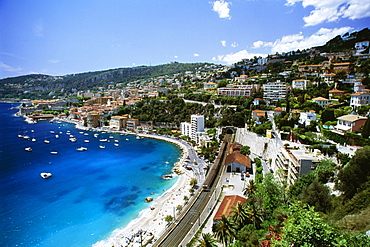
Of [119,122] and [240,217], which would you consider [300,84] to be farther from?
[119,122]

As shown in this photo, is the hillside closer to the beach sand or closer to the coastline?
the coastline

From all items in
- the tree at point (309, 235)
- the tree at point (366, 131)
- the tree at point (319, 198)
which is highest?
the tree at point (366, 131)

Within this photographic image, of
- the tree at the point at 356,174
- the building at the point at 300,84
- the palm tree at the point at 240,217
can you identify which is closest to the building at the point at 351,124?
the tree at the point at 356,174

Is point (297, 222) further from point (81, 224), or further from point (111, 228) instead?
point (81, 224)

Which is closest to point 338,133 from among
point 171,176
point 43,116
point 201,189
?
point 201,189

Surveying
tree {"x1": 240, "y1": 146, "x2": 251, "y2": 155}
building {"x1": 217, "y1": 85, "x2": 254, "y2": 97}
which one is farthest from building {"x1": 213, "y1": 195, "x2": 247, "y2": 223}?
building {"x1": 217, "y1": 85, "x2": 254, "y2": 97}

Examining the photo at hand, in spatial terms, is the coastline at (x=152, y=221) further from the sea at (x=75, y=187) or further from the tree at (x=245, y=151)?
the tree at (x=245, y=151)

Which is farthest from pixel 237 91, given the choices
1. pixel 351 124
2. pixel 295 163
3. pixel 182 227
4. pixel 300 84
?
pixel 182 227
